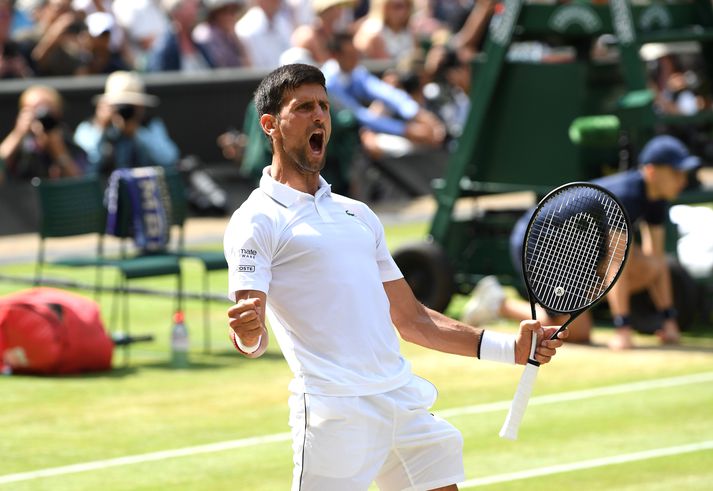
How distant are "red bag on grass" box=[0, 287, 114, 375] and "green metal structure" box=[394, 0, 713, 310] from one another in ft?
9.69

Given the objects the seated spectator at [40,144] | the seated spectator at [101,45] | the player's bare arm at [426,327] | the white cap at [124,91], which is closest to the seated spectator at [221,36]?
the seated spectator at [101,45]

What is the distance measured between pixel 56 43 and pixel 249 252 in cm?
1452

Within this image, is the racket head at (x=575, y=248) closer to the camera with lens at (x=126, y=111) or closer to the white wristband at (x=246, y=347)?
the white wristband at (x=246, y=347)

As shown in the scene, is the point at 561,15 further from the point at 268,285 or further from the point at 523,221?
the point at 268,285

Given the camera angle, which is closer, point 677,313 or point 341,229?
point 341,229

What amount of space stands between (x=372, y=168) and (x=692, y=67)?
250 inches

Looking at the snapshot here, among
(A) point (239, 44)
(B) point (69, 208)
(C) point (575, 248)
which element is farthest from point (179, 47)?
(C) point (575, 248)

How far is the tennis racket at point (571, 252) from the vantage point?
217 inches

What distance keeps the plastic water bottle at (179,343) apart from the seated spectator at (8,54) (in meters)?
8.23

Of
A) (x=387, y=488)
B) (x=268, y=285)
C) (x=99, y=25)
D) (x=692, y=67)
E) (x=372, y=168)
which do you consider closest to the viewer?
(x=268, y=285)

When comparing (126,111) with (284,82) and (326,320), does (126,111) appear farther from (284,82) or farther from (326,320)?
(326,320)

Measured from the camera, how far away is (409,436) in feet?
17.5

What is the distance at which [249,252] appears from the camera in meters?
Answer: 5.10

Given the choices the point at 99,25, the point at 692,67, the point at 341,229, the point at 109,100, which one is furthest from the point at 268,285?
the point at 692,67
